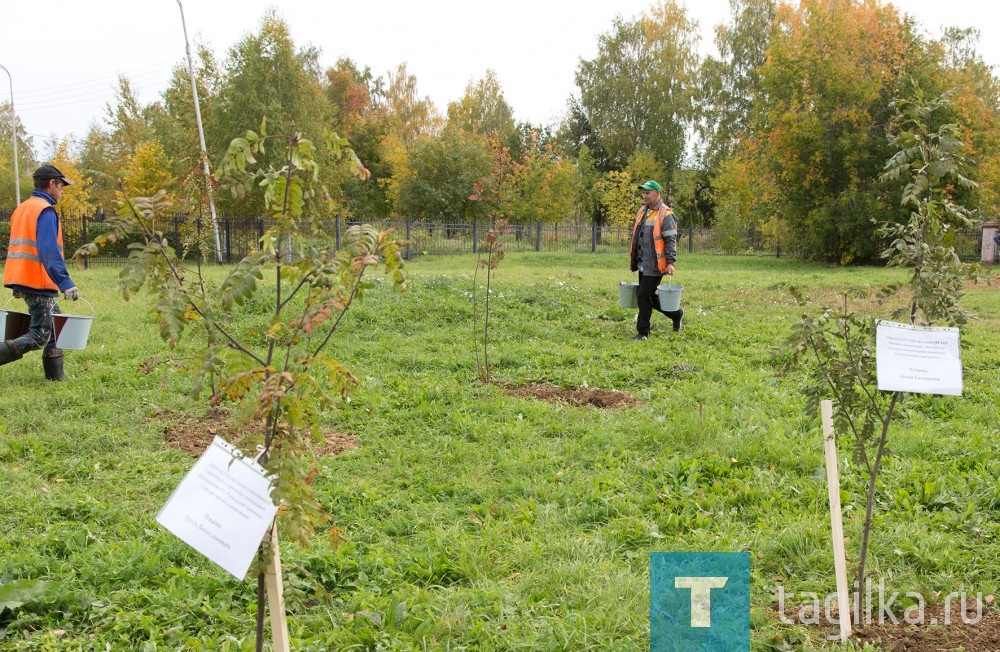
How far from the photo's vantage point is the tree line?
20719 mm

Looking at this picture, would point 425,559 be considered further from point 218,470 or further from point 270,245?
point 270,245

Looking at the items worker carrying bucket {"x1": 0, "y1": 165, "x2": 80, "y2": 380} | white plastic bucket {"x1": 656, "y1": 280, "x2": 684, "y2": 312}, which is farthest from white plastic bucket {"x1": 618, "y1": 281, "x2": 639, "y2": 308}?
worker carrying bucket {"x1": 0, "y1": 165, "x2": 80, "y2": 380}

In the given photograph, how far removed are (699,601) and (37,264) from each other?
20.1 ft

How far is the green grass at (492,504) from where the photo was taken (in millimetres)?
3096

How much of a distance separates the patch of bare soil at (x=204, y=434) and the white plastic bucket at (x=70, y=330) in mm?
1278

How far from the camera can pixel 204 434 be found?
5598mm

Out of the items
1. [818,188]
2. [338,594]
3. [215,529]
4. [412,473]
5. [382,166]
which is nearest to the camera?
[215,529]

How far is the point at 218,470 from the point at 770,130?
78.9 feet

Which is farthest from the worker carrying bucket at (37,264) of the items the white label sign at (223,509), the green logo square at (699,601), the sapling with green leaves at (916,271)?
the sapling with green leaves at (916,271)

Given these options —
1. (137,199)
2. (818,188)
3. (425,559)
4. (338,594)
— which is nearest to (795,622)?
(425,559)

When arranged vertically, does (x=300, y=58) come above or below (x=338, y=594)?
above

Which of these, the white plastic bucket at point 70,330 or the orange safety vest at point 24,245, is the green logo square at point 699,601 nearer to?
the white plastic bucket at point 70,330

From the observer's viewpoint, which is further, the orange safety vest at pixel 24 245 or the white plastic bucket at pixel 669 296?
the white plastic bucket at pixel 669 296

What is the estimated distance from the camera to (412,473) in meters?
4.77
